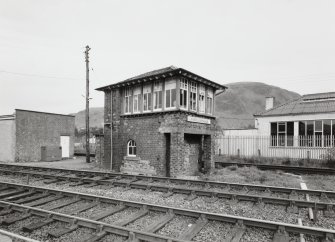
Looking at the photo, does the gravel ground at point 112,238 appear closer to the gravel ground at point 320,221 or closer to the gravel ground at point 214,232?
the gravel ground at point 214,232

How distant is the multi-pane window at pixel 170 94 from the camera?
13.6 m

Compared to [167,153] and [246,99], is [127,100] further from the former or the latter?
[246,99]

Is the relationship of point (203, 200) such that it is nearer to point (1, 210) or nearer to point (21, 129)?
point (1, 210)

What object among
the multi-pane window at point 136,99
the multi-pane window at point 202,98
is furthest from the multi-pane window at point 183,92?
the multi-pane window at point 136,99

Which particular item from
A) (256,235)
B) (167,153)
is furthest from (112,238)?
(167,153)

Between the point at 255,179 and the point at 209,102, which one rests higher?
the point at 209,102

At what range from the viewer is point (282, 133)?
75.0 ft

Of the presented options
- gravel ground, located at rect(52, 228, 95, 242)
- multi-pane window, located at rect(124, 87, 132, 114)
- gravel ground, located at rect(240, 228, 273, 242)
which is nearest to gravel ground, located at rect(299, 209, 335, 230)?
gravel ground, located at rect(240, 228, 273, 242)

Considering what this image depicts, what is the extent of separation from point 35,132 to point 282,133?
2213 cm

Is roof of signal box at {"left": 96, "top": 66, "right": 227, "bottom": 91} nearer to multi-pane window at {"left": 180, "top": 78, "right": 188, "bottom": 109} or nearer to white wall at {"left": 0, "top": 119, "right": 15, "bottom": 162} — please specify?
multi-pane window at {"left": 180, "top": 78, "right": 188, "bottom": 109}

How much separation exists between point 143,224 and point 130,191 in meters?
3.85

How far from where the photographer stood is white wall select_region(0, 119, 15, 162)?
23.5m

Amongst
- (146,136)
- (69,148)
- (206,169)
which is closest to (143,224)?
(146,136)

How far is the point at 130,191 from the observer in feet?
32.4
